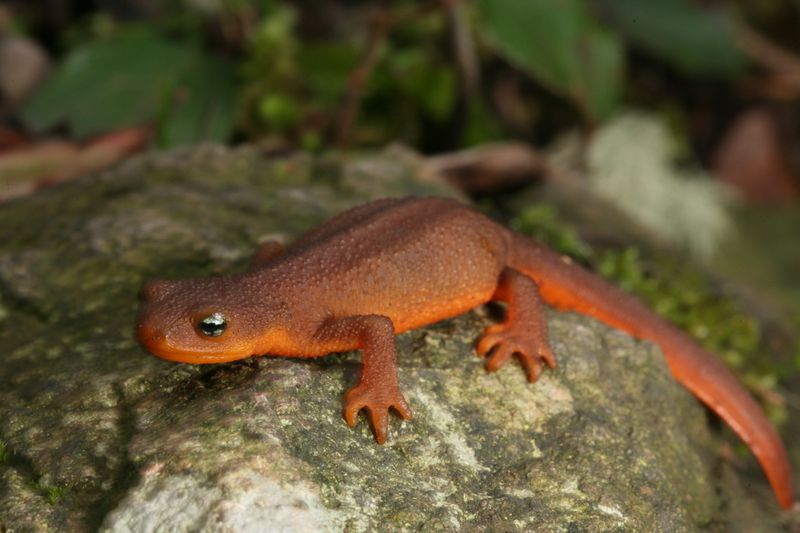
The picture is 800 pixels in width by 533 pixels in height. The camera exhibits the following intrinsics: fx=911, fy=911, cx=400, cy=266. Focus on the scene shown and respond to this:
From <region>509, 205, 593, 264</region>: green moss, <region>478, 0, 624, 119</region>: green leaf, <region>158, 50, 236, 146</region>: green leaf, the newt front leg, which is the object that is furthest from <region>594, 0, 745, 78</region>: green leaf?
the newt front leg

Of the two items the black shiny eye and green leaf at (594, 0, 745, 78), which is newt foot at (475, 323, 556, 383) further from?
green leaf at (594, 0, 745, 78)

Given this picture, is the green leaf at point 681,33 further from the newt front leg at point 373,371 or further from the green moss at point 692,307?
the newt front leg at point 373,371

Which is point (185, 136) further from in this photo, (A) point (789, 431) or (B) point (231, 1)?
(A) point (789, 431)

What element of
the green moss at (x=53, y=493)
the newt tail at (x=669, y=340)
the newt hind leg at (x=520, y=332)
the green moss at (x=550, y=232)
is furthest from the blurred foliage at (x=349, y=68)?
the green moss at (x=53, y=493)

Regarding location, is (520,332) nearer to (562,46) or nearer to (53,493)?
(53,493)

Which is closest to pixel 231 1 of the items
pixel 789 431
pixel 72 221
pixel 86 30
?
pixel 86 30
